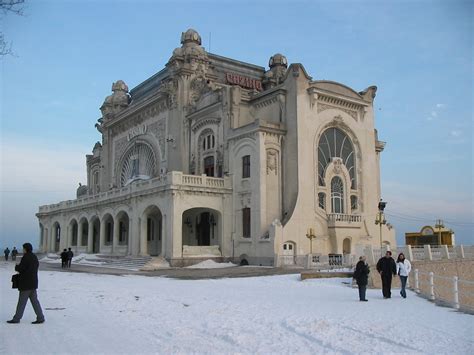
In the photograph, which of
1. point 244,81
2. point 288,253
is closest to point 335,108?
point 244,81

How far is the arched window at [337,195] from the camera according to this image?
38.4 m

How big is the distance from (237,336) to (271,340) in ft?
2.17

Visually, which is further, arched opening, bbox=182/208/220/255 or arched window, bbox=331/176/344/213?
arched opening, bbox=182/208/220/255

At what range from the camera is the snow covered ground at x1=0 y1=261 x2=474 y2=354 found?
911 cm

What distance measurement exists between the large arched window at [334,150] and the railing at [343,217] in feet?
8.17

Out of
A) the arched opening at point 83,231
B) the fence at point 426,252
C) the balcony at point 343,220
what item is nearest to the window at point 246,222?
the balcony at point 343,220

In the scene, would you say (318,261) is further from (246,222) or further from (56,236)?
(56,236)

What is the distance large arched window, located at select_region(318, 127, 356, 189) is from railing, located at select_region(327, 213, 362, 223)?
2491 millimetres

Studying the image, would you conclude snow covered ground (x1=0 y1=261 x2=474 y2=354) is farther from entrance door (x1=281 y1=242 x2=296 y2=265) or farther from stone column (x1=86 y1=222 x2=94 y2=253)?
stone column (x1=86 y1=222 x2=94 y2=253)

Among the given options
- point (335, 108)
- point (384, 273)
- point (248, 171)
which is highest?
point (335, 108)

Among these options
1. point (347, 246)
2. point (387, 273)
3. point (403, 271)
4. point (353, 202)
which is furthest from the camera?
point (353, 202)

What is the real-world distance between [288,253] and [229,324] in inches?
919

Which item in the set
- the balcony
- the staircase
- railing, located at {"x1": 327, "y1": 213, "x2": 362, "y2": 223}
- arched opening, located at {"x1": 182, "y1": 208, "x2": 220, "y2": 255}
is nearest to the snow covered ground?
the staircase

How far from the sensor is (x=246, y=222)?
36500mm
